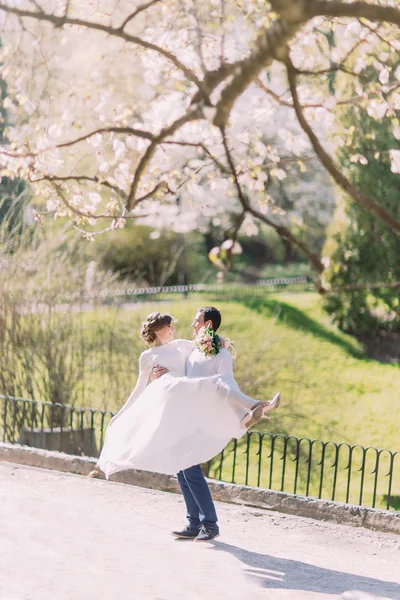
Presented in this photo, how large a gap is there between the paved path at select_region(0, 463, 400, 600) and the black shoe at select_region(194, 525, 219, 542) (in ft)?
0.17

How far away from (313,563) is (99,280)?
677 centimetres

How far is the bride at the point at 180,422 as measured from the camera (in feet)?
20.8

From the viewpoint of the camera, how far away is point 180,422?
21.1 feet

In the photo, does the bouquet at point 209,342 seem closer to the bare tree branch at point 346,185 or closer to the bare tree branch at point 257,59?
the bare tree branch at point 346,185

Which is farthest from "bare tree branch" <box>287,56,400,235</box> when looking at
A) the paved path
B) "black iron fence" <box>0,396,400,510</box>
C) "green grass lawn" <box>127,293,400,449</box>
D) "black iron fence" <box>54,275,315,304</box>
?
"black iron fence" <box>54,275,315,304</box>

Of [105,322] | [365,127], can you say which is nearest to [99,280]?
[105,322]

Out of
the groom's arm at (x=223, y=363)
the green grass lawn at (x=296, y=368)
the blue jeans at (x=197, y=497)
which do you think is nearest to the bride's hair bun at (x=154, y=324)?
the groom's arm at (x=223, y=363)

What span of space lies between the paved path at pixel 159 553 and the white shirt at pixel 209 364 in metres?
1.28

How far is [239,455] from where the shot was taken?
48.3 ft

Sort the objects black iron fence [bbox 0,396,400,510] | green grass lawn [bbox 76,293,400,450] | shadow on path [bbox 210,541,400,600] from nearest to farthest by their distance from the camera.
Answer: shadow on path [bbox 210,541,400,600], black iron fence [bbox 0,396,400,510], green grass lawn [bbox 76,293,400,450]

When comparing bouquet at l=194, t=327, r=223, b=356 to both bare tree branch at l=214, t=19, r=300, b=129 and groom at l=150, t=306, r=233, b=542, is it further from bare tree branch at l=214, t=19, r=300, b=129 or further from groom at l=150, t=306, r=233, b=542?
bare tree branch at l=214, t=19, r=300, b=129

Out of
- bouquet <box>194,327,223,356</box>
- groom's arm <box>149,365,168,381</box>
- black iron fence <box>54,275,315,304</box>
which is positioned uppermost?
black iron fence <box>54,275,315,304</box>

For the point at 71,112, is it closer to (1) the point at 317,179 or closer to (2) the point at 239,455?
(2) the point at 239,455

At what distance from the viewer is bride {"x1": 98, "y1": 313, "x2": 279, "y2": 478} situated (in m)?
6.35
